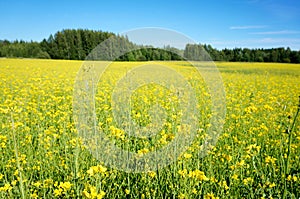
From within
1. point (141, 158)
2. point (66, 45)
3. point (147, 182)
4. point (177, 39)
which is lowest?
point (147, 182)

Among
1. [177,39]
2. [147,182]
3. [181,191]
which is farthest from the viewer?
[177,39]

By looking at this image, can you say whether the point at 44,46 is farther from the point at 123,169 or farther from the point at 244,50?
the point at 123,169

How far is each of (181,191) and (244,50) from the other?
48283 mm

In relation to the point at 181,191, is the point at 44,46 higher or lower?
higher

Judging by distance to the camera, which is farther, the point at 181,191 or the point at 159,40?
the point at 159,40

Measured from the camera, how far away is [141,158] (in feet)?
10.2

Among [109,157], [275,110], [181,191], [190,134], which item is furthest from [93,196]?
[275,110]

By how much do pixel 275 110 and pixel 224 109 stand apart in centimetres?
122

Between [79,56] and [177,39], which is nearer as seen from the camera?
[177,39]

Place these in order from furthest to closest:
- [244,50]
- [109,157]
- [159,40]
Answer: [244,50], [159,40], [109,157]

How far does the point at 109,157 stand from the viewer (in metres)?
3.50

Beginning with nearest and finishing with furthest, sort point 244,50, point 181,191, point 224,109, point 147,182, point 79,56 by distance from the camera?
point 181,191 < point 147,182 < point 224,109 < point 79,56 < point 244,50

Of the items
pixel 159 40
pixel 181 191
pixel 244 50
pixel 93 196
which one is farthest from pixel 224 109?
pixel 244 50

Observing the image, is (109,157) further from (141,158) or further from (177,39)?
(177,39)
